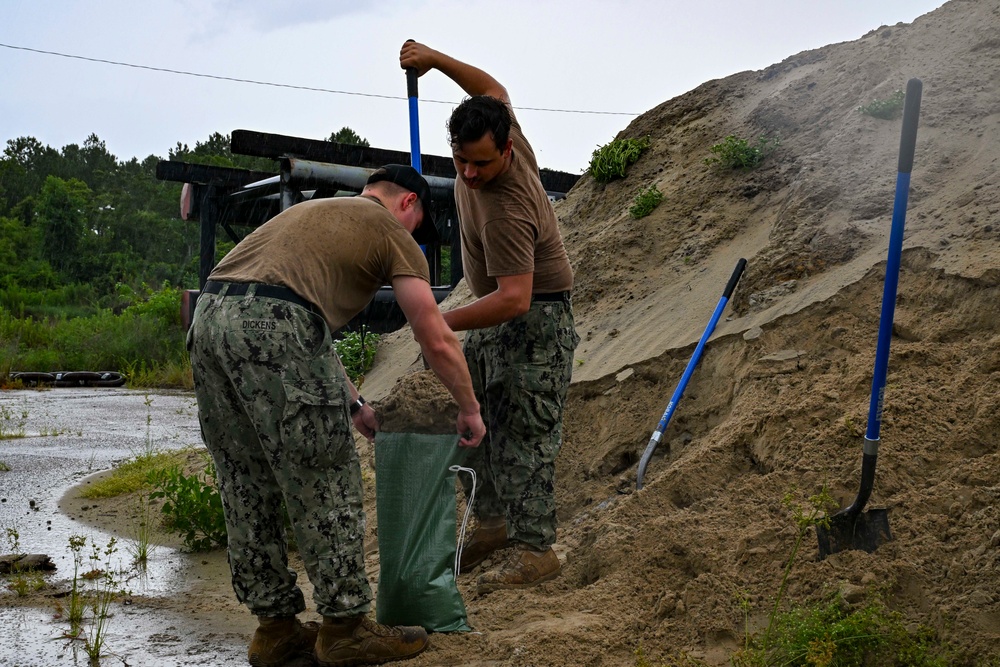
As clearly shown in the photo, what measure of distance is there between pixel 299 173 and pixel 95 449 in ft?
12.0

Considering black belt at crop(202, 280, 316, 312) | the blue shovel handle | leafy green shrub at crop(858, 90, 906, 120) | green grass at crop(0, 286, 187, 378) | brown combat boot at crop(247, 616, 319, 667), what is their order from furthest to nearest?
green grass at crop(0, 286, 187, 378) < leafy green shrub at crop(858, 90, 906, 120) < the blue shovel handle < brown combat boot at crop(247, 616, 319, 667) < black belt at crop(202, 280, 316, 312)

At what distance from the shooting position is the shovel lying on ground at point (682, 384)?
17.5ft

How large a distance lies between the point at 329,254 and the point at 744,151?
5.34 metres

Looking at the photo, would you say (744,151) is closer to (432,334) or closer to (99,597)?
(432,334)

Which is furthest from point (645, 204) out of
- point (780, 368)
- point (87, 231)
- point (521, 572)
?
point (87, 231)

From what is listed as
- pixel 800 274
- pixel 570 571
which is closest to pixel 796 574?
pixel 570 571

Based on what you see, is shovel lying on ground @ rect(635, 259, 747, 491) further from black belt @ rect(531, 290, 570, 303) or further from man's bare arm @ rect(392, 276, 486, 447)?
man's bare arm @ rect(392, 276, 486, 447)

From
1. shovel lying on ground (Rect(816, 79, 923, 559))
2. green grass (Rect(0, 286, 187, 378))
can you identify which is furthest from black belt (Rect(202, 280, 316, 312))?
green grass (Rect(0, 286, 187, 378))

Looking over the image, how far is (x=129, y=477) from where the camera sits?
286 inches

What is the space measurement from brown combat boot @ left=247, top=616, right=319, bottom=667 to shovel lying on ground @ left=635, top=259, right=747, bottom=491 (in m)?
2.15

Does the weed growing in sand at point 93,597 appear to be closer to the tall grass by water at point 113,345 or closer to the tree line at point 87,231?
the tall grass by water at point 113,345

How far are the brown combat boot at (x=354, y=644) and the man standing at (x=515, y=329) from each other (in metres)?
0.85

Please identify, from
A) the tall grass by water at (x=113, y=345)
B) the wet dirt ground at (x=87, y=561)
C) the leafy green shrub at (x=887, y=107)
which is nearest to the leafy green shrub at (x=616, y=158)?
the leafy green shrub at (x=887, y=107)

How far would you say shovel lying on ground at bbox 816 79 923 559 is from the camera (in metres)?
3.33
